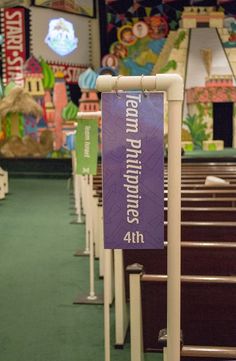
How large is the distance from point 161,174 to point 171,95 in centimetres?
24

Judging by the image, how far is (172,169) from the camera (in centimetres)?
151

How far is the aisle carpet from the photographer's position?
9.55ft

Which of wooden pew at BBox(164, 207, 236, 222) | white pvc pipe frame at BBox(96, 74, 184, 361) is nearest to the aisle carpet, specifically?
wooden pew at BBox(164, 207, 236, 222)

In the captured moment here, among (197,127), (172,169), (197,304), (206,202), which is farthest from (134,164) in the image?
(197,127)

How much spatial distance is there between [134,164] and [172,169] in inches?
5.6

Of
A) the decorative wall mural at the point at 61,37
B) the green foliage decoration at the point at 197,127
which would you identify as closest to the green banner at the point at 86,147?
the decorative wall mural at the point at 61,37

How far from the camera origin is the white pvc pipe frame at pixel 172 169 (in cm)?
150

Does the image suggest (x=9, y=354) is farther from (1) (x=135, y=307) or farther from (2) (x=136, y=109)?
(2) (x=136, y=109)

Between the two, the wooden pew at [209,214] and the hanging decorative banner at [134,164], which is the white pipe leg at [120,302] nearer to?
the wooden pew at [209,214]

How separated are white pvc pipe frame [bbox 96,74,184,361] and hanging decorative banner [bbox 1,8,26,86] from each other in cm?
1319

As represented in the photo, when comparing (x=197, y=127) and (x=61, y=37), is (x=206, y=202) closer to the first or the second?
(x=197, y=127)

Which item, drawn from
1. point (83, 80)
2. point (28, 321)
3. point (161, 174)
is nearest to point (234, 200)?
point (28, 321)

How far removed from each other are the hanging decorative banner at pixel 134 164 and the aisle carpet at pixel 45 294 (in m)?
1.33

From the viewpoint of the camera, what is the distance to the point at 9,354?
2.84 m
